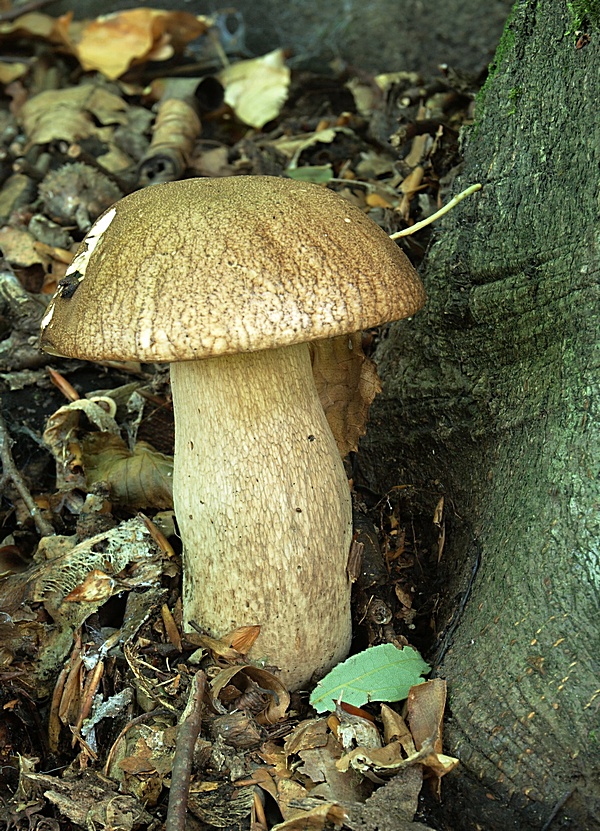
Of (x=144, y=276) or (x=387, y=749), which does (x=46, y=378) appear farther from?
(x=387, y=749)

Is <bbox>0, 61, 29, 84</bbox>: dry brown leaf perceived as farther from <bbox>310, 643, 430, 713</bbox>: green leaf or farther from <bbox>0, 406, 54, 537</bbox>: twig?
<bbox>310, 643, 430, 713</bbox>: green leaf

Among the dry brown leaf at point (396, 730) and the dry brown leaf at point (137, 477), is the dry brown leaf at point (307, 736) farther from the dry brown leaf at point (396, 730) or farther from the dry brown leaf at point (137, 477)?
the dry brown leaf at point (137, 477)

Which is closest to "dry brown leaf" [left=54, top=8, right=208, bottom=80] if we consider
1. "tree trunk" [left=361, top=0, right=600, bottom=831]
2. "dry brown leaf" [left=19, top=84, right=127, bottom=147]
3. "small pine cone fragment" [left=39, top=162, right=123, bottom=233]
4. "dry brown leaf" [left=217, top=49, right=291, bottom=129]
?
"dry brown leaf" [left=19, top=84, right=127, bottom=147]

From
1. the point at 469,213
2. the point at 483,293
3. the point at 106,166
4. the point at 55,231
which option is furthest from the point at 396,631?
the point at 106,166

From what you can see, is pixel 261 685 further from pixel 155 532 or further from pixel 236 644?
pixel 155 532

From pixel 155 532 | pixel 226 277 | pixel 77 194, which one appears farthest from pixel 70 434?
pixel 77 194
